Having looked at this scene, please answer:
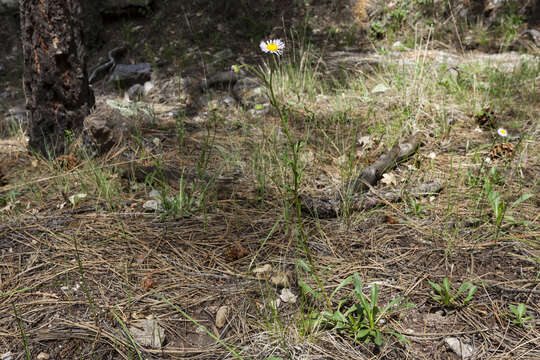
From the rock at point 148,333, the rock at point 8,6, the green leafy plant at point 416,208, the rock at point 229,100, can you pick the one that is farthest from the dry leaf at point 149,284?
the rock at point 8,6

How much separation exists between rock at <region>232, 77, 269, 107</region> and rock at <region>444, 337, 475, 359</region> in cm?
248

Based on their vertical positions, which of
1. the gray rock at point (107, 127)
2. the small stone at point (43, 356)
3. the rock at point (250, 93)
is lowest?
the rock at point (250, 93)

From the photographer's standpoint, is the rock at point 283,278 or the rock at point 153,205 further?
the rock at point 153,205

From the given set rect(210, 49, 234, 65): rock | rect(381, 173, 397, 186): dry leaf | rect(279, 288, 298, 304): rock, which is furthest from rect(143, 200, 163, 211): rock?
rect(210, 49, 234, 65): rock

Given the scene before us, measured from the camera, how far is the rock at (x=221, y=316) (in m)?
1.44

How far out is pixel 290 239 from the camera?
1820 mm

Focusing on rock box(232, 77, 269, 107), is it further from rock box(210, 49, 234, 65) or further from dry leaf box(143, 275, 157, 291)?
dry leaf box(143, 275, 157, 291)

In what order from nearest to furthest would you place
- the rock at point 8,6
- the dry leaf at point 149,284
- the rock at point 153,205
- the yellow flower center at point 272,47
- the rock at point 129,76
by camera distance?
the yellow flower center at point 272,47, the dry leaf at point 149,284, the rock at point 153,205, the rock at point 129,76, the rock at point 8,6

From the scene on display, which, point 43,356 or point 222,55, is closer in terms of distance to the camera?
point 43,356

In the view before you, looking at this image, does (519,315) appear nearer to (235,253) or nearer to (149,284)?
(235,253)

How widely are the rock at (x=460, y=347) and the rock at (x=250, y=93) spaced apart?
97.8 inches

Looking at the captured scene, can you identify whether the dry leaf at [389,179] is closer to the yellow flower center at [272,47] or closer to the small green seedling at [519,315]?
the small green seedling at [519,315]

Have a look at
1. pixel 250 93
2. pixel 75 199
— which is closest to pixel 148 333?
pixel 75 199

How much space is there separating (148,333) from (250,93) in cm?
272
